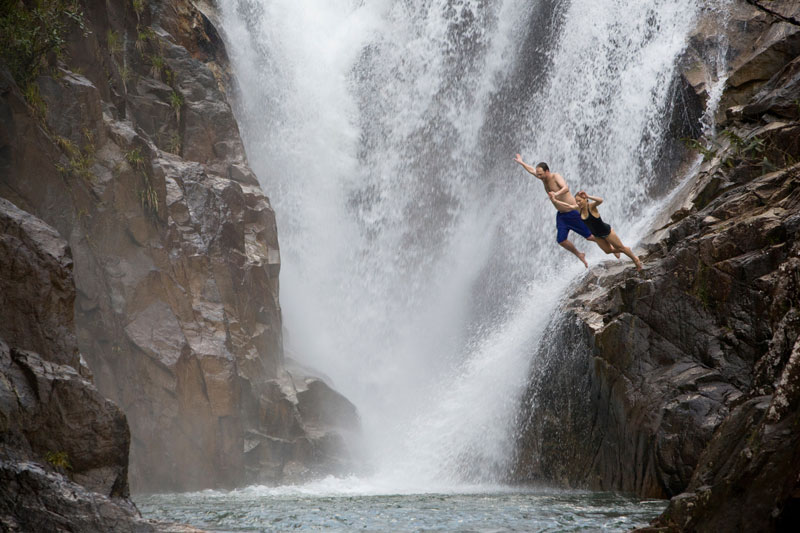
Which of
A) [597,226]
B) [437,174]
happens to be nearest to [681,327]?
[597,226]

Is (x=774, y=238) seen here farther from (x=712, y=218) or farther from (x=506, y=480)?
(x=506, y=480)

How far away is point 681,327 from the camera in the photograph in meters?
10.9

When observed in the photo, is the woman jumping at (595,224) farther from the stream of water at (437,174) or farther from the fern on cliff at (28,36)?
the fern on cliff at (28,36)

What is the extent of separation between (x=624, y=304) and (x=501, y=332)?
590 cm

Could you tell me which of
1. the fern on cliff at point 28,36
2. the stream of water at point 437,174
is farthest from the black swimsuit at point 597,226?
the fern on cliff at point 28,36

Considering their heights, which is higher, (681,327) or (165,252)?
(165,252)

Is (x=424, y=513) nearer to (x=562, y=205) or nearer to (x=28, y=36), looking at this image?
(x=562, y=205)

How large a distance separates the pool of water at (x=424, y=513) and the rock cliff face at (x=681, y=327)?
42.3 inches

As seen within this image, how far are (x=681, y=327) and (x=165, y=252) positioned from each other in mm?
10138

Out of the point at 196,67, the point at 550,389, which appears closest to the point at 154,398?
the point at 550,389

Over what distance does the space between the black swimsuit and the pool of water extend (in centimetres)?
392

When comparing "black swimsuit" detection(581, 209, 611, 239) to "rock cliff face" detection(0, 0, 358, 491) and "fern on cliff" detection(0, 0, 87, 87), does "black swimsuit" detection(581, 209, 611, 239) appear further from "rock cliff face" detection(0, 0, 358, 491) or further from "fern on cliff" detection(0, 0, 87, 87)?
"fern on cliff" detection(0, 0, 87, 87)

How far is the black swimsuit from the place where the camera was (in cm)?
1079

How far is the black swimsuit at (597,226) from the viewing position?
10.8 metres
